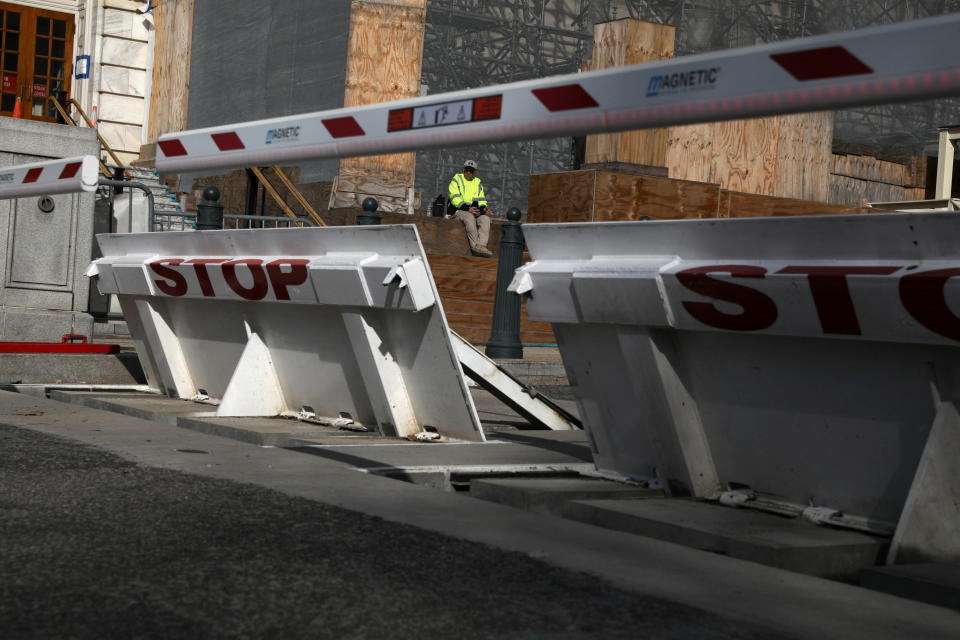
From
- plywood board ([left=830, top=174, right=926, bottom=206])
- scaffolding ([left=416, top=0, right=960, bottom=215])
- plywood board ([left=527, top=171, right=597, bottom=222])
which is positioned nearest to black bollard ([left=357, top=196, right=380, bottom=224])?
plywood board ([left=527, top=171, right=597, bottom=222])

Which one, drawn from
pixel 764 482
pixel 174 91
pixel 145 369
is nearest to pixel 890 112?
pixel 174 91

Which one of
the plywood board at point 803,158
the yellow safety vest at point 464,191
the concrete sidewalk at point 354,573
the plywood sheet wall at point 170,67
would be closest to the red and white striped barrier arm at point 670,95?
the concrete sidewalk at point 354,573

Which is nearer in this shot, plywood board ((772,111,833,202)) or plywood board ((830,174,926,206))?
plywood board ((772,111,833,202))

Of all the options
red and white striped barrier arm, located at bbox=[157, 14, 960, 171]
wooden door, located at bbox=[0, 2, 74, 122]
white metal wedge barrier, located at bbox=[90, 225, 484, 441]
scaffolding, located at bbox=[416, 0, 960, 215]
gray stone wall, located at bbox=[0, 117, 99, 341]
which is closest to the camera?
red and white striped barrier arm, located at bbox=[157, 14, 960, 171]

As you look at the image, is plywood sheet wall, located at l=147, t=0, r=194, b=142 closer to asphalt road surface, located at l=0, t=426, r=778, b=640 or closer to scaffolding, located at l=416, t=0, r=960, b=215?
scaffolding, located at l=416, t=0, r=960, b=215

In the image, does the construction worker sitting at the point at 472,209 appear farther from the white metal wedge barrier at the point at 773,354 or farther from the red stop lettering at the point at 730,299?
the red stop lettering at the point at 730,299

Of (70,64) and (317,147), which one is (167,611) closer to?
(317,147)

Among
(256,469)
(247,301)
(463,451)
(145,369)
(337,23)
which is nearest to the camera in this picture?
(256,469)

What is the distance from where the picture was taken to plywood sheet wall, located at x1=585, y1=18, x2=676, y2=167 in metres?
20.1

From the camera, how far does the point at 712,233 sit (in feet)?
18.0

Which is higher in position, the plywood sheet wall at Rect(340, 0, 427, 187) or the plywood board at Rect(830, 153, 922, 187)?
the plywood sheet wall at Rect(340, 0, 427, 187)

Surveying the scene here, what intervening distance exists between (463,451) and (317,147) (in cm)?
183

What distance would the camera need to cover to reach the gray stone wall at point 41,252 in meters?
12.1

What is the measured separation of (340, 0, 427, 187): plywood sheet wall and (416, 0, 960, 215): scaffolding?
17011 millimetres
